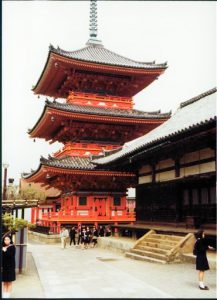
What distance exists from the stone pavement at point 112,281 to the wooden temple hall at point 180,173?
3584 mm

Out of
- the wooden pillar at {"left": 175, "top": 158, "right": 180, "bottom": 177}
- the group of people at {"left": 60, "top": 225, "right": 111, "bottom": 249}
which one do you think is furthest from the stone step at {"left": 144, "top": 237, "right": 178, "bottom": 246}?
the group of people at {"left": 60, "top": 225, "right": 111, "bottom": 249}

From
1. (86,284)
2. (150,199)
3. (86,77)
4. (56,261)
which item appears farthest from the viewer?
(86,77)

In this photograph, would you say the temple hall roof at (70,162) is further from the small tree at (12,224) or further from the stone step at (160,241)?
the small tree at (12,224)

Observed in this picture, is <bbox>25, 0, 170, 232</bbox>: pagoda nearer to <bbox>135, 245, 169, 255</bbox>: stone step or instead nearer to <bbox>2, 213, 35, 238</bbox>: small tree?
<bbox>135, 245, 169, 255</bbox>: stone step

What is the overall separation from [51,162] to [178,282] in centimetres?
1814

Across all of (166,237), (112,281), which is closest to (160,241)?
(166,237)

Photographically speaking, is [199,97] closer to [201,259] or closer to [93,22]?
[201,259]

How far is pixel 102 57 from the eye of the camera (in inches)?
1363

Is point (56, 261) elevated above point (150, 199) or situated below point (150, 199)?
below

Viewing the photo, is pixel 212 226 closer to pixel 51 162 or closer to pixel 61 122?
pixel 51 162

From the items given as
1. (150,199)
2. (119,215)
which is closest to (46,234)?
(119,215)

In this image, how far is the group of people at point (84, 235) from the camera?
76.9 feet

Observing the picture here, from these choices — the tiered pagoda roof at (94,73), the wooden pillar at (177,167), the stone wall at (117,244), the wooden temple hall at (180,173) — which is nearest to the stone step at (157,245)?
the stone wall at (117,244)

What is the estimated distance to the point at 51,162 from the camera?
28.2 metres
